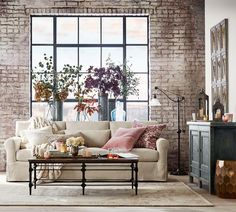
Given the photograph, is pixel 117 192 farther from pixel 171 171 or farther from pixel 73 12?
pixel 73 12

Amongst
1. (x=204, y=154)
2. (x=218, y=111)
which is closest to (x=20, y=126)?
(x=204, y=154)

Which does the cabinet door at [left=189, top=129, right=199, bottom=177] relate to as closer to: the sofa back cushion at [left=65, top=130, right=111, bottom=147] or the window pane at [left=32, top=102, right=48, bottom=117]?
the sofa back cushion at [left=65, top=130, right=111, bottom=147]

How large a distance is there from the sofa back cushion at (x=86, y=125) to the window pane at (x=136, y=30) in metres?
1.78

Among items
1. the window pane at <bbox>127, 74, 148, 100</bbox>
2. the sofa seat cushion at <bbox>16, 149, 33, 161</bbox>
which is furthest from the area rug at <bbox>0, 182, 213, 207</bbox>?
the window pane at <bbox>127, 74, 148, 100</bbox>

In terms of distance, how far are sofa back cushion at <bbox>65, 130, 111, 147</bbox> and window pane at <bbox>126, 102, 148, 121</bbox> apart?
3.80 feet

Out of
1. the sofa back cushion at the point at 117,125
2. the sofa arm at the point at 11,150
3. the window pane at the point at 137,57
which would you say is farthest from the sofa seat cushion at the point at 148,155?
the window pane at the point at 137,57

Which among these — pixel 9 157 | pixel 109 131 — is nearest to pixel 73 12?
pixel 109 131

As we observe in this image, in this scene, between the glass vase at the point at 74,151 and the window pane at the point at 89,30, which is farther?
the window pane at the point at 89,30

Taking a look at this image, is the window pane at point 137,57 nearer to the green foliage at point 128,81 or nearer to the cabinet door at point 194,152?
the green foliage at point 128,81

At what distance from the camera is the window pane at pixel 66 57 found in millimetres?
10359

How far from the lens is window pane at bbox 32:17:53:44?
1035 centimetres

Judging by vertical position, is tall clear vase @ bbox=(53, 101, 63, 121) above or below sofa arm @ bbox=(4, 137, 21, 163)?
above

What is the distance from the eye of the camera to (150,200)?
667cm

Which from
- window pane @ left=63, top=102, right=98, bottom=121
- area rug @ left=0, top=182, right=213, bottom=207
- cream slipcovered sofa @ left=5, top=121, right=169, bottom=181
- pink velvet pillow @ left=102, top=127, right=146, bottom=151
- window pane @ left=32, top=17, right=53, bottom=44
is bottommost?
area rug @ left=0, top=182, right=213, bottom=207
